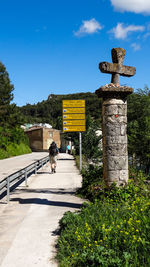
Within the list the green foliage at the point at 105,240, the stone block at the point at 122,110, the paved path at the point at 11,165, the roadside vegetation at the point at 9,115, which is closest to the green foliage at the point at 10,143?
the roadside vegetation at the point at 9,115

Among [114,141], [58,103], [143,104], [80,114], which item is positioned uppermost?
[58,103]

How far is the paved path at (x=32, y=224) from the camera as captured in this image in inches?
164

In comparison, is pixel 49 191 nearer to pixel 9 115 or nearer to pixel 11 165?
pixel 11 165

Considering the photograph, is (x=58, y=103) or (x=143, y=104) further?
(x=58, y=103)

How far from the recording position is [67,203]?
7.80m

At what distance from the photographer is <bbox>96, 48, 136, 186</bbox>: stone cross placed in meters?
7.43

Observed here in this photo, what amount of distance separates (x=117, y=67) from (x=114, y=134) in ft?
6.14

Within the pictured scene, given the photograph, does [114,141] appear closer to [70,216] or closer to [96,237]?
[70,216]

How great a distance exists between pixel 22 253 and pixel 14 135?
34.4m

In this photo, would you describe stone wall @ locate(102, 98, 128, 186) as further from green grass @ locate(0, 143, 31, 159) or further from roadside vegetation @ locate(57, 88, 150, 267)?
green grass @ locate(0, 143, 31, 159)

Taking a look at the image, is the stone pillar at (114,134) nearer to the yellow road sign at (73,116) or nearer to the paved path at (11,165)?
the paved path at (11,165)

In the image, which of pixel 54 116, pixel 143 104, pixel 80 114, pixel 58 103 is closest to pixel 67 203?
pixel 80 114

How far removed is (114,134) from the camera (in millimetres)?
7508

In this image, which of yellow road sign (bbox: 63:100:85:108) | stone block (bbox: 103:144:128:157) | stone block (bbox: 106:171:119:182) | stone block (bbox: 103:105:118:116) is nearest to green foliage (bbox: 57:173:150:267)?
stone block (bbox: 106:171:119:182)
